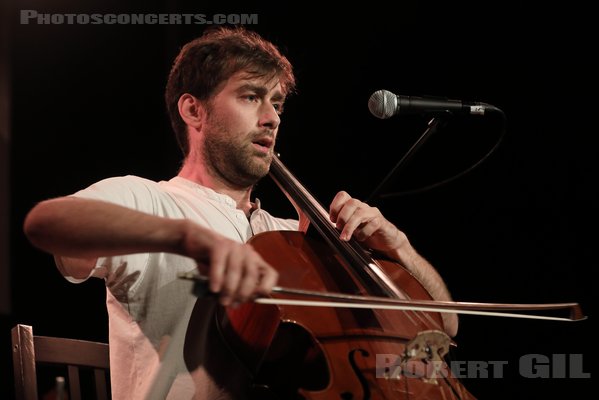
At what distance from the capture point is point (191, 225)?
115 cm

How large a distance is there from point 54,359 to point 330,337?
0.81m

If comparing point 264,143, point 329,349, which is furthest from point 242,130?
point 329,349

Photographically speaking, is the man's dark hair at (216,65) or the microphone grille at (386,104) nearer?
the microphone grille at (386,104)

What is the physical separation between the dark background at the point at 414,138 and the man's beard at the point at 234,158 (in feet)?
2.38

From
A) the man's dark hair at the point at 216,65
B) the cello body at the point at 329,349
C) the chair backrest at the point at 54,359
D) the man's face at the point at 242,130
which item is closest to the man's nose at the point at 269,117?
the man's face at the point at 242,130

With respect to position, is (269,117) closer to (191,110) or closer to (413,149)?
(191,110)

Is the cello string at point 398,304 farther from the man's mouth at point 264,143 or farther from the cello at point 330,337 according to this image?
the man's mouth at point 264,143

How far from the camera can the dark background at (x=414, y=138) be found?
2.74m

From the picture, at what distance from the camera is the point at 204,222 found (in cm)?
188

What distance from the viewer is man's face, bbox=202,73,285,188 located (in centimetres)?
207

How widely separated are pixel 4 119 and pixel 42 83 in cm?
22

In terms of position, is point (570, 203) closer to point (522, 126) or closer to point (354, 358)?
point (522, 126)

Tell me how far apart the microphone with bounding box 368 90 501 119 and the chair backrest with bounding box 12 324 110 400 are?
3.33 ft

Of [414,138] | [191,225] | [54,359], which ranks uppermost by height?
[414,138]
